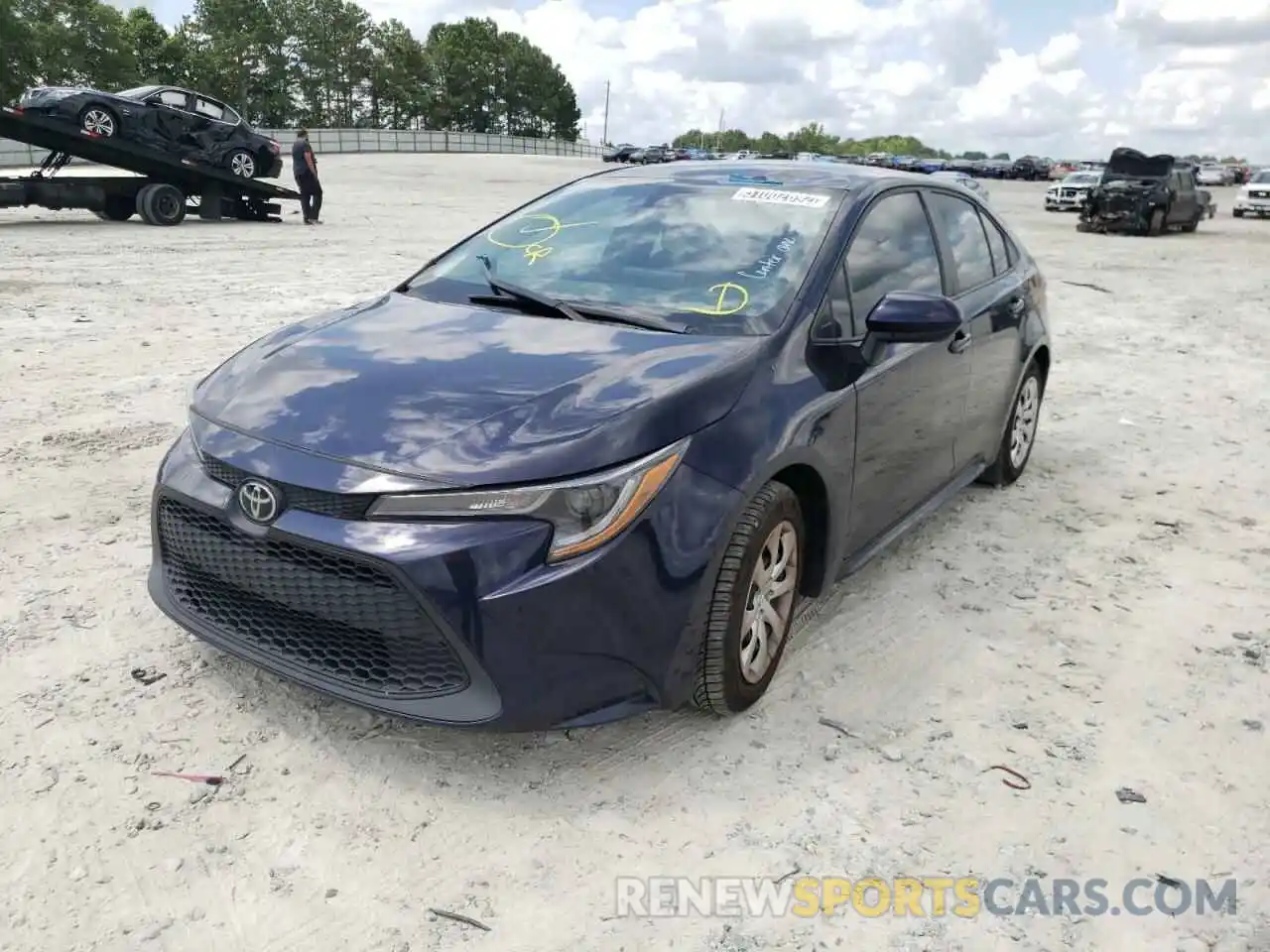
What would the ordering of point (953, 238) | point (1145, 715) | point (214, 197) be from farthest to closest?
point (214, 197), point (953, 238), point (1145, 715)

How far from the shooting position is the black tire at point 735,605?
292 cm

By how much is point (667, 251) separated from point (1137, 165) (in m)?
24.4

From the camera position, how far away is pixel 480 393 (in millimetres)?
2891

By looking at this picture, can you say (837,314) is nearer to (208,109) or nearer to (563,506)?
(563,506)

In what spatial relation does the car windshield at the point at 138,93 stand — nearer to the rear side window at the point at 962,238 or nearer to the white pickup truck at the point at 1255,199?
the rear side window at the point at 962,238

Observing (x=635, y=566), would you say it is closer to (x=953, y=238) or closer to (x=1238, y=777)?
(x=1238, y=777)

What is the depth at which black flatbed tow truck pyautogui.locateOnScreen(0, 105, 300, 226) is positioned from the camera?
51.9ft

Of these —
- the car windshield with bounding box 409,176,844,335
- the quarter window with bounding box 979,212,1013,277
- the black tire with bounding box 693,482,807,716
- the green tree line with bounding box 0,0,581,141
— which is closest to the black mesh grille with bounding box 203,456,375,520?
the black tire with bounding box 693,482,807,716

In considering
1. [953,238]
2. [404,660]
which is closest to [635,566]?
[404,660]

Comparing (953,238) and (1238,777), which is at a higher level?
(953,238)

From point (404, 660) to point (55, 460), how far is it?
11.5 feet

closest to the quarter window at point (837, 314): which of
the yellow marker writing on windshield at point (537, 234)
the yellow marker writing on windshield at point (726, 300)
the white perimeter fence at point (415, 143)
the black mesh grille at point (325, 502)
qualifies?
the yellow marker writing on windshield at point (726, 300)

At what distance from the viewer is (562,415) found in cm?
277

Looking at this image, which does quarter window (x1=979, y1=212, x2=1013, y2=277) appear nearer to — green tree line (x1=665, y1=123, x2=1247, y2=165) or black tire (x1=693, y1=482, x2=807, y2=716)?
black tire (x1=693, y1=482, x2=807, y2=716)
